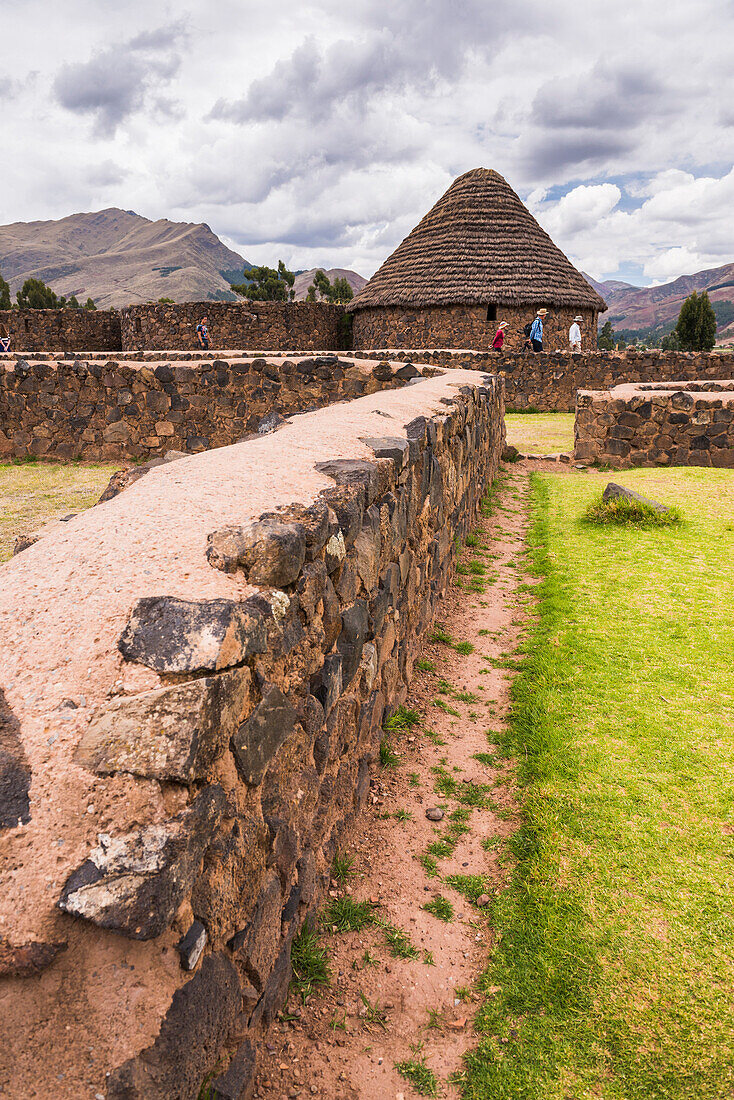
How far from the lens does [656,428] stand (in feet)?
33.4

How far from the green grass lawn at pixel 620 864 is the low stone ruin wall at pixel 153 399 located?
5916 millimetres

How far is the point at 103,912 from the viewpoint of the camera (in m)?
1.17

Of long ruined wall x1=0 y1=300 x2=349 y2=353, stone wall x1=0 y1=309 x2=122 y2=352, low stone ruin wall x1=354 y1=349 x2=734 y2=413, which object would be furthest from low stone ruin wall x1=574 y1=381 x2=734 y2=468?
stone wall x1=0 y1=309 x2=122 y2=352

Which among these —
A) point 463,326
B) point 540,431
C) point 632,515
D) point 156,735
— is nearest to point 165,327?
point 463,326

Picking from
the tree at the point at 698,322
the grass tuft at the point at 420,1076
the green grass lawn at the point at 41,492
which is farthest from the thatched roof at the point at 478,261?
the grass tuft at the point at 420,1076

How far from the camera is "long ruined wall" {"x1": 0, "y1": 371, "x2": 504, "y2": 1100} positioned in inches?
45.8

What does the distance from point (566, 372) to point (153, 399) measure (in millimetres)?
11282

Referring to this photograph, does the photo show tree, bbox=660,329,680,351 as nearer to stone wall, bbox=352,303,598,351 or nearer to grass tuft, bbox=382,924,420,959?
stone wall, bbox=352,303,598,351

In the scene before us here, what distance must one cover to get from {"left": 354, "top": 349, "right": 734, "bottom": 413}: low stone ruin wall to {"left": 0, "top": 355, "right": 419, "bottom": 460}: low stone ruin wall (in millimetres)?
7699

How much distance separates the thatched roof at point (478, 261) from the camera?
21609 millimetres

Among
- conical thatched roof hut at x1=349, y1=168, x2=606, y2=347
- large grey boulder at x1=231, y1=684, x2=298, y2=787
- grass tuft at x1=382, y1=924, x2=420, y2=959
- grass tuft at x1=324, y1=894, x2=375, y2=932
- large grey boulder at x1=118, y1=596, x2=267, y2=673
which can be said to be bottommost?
grass tuft at x1=382, y1=924, x2=420, y2=959

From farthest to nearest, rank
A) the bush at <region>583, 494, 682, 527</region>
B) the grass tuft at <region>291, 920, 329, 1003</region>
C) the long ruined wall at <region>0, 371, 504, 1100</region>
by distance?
the bush at <region>583, 494, 682, 527</region>, the grass tuft at <region>291, 920, 329, 1003</region>, the long ruined wall at <region>0, 371, 504, 1100</region>

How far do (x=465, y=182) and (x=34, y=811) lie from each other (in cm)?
2826

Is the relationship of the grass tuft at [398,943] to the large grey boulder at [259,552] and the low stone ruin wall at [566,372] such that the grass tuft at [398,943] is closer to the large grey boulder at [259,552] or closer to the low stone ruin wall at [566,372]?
the large grey boulder at [259,552]
